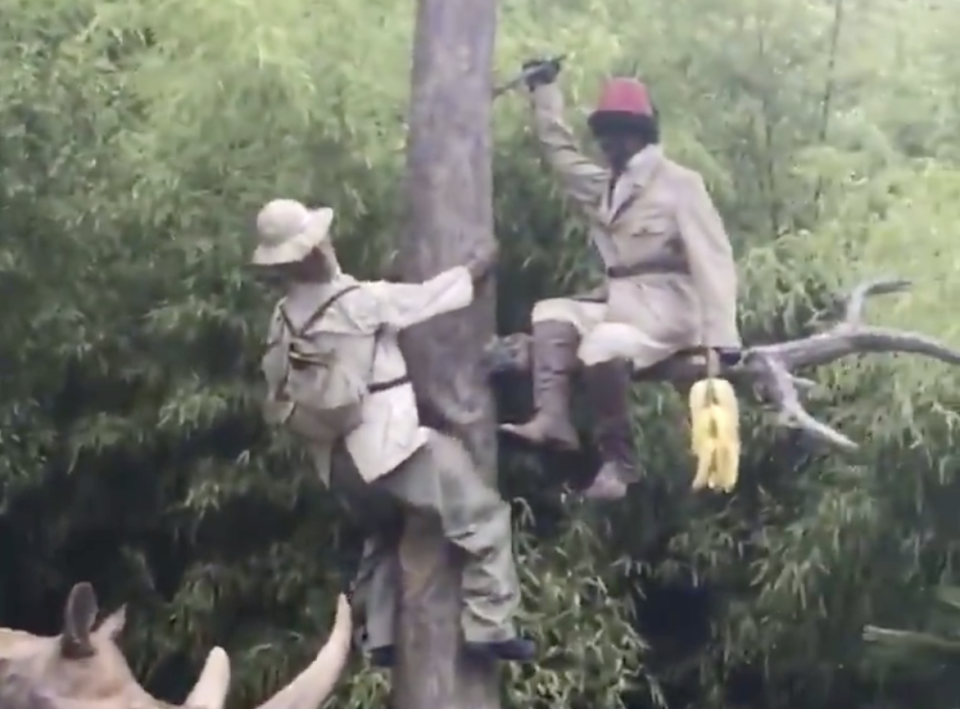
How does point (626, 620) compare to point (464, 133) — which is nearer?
point (464, 133)

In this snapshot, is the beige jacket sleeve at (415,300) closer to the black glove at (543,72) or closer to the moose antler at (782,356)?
the moose antler at (782,356)

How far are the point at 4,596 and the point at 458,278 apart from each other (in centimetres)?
185

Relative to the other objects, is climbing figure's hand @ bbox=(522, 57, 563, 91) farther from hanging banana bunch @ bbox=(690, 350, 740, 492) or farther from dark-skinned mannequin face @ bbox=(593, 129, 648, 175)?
hanging banana bunch @ bbox=(690, 350, 740, 492)

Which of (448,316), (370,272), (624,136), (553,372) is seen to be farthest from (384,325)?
(370,272)

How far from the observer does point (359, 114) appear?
3.83 m

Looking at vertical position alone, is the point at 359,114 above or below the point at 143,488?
above

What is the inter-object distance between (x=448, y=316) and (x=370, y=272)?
33.2 inches

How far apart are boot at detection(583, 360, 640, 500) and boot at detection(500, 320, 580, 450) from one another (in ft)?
0.15

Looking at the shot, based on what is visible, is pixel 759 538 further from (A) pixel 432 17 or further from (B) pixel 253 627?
(A) pixel 432 17

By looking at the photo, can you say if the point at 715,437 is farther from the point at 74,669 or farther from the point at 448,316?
the point at 74,669

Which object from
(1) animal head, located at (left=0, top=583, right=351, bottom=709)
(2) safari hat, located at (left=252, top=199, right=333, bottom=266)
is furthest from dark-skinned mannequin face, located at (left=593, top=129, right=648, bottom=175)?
(1) animal head, located at (left=0, top=583, right=351, bottom=709)

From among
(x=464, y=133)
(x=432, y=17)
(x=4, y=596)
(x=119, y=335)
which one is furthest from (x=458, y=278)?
(x=4, y=596)

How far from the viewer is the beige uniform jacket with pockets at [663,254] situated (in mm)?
2988

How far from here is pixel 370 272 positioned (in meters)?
3.82
